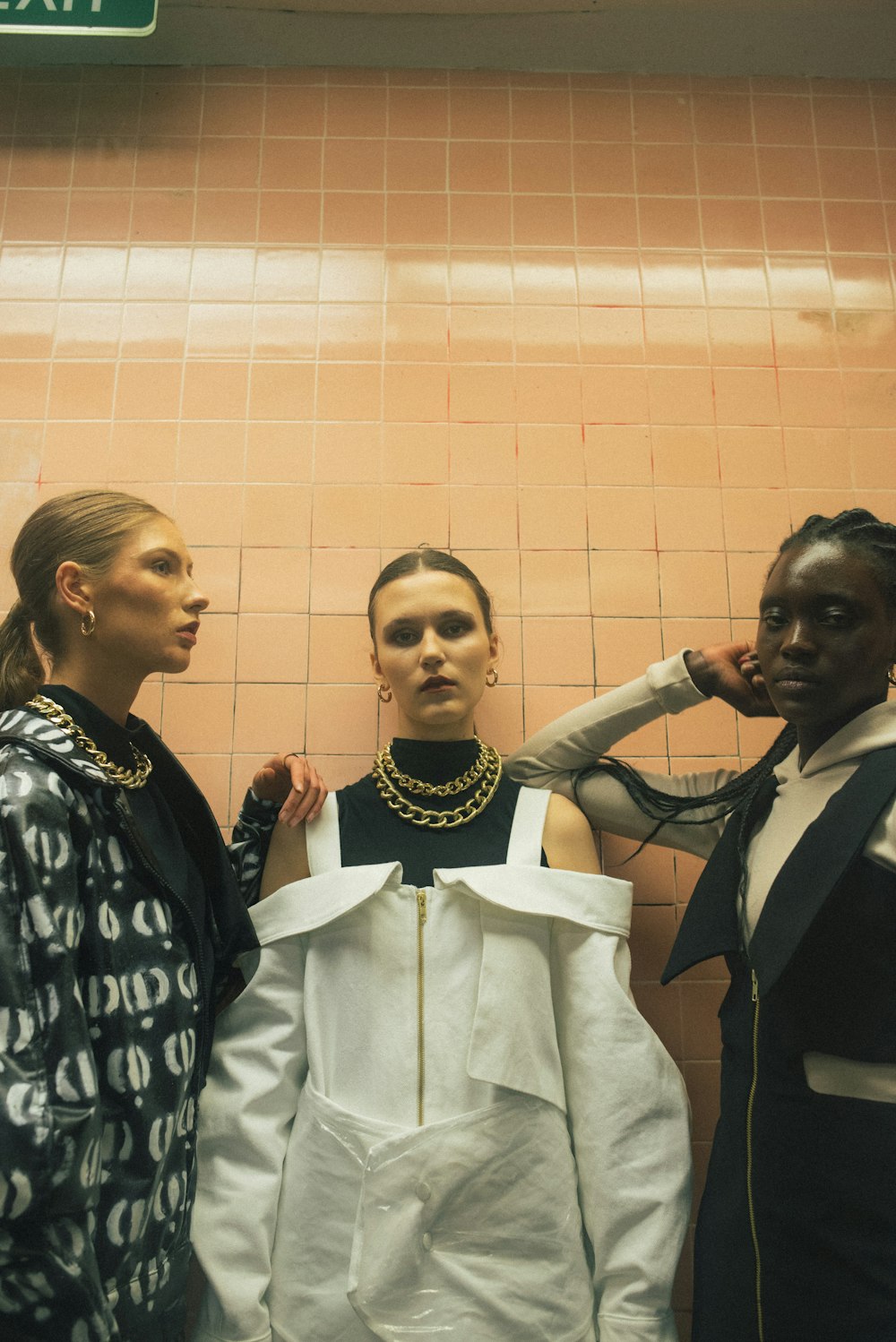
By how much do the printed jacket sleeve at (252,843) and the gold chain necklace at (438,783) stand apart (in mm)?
213

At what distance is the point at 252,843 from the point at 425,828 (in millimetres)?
305

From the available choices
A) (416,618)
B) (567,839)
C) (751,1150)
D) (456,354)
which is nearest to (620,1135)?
(751,1150)

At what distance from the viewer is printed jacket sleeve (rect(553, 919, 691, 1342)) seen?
1.44m

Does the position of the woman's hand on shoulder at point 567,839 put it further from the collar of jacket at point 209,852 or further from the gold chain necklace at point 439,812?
the collar of jacket at point 209,852

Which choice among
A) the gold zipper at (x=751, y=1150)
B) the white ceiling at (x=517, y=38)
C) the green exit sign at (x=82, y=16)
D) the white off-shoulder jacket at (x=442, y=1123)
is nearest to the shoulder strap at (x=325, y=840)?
the white off-shoulder jacket at (x=442, y=1123)

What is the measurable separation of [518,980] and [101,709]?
0.76 meters

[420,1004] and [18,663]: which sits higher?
[18,663]

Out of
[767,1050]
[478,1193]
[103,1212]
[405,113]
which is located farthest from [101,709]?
[405,113]

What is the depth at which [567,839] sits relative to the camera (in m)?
1.72

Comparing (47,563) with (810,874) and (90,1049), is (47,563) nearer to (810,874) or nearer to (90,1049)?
(90,1049)

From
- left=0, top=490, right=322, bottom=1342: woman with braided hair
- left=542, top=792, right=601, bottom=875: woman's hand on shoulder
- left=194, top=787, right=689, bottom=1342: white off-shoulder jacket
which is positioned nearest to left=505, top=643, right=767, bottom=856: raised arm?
left=542, top=792, right=601, bottom=875: woman's hand on shoulder

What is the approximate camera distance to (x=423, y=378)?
226cm

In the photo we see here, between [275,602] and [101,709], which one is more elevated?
[275,602]

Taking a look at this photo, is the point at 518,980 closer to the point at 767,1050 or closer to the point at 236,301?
the point at 767,1050
